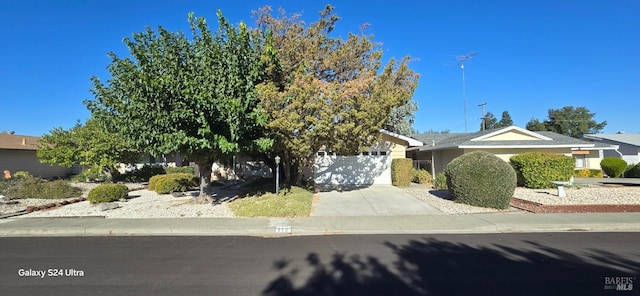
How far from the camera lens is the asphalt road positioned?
14.7 ft

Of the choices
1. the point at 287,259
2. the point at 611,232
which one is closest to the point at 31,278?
the point at 287,259

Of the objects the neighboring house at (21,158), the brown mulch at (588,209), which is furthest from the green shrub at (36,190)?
the brown mulch at (588,209)

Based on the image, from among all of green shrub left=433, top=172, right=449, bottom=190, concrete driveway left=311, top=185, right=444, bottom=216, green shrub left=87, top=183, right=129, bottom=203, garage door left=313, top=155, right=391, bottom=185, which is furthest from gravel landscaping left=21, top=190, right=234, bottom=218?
green shrub left=433, top=172, right=449, bottom=190

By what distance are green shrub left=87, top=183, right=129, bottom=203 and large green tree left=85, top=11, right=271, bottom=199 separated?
3.03 m

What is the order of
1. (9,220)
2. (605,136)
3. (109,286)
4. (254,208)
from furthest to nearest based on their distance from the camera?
1. (605,136)
2. (254,208)
3. (9,220)
4. (109,286)

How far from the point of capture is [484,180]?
10758 mm

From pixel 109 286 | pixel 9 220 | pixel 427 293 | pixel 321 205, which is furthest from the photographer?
pixel 321 205

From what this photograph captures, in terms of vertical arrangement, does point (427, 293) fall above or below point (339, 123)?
below

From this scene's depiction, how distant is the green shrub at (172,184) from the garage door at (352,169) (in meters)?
7.32

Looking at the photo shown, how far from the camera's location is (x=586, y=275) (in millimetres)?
4824

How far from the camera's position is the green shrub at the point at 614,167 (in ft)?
77.8

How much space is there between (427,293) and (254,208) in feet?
24.4

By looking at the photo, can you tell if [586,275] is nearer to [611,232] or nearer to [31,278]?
[611,232]

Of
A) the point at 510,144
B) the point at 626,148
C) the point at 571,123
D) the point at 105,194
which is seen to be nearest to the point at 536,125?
the point at 571,123
